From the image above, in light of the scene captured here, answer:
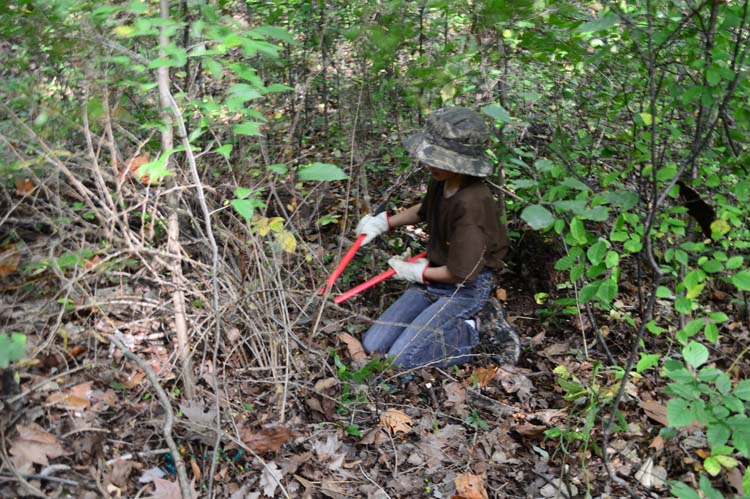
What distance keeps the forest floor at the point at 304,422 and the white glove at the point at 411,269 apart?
22.2 inches

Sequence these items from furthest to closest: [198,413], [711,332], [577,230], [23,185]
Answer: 1. [23,185]
2. [577,230]
3. [198,413]
4. [711,332]

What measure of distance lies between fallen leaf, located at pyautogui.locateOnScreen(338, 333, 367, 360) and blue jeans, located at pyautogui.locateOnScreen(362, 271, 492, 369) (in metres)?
0.05

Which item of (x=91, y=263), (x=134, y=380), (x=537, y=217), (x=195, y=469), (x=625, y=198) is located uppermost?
(x=537, y=217)

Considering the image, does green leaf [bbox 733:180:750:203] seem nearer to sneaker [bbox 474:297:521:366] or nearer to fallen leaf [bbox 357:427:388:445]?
sneaker [bbox 474:297:521:366]

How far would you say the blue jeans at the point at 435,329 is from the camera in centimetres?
391

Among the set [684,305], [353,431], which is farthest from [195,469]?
[684,305]

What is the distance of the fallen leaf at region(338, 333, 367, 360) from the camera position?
3953 mm

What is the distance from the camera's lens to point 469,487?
2973 mm

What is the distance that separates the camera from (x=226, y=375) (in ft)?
10.8

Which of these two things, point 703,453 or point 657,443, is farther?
point 657,443

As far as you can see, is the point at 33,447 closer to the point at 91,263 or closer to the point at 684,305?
the point at 91,263

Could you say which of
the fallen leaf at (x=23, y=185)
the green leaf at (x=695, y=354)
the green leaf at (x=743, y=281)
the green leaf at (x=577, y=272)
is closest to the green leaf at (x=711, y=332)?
the green leaf at (x=743, y=281)

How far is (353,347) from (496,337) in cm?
93

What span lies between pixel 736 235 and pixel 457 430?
1775 mm
